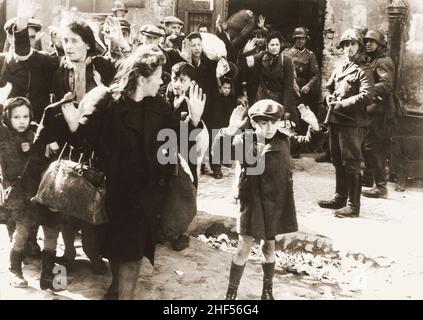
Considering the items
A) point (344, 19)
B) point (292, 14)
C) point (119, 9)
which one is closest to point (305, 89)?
point (344, 19)

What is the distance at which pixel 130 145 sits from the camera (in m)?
3.32

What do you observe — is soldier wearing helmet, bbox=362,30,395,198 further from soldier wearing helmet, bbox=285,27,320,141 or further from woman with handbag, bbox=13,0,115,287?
woman with handbag, bbox=13,0,115,287

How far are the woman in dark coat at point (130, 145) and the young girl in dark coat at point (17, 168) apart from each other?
0.83 m

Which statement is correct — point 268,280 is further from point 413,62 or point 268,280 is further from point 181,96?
point 413,62

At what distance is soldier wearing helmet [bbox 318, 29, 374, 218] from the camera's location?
5535 mm

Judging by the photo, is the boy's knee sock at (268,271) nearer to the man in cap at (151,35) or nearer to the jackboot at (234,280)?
the jackboot at (234,280)

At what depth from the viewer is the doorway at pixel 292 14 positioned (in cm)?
913

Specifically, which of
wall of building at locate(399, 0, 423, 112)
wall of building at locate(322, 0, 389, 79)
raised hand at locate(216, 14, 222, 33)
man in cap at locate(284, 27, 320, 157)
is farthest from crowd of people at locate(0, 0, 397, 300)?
wall of building at locate(322, 0, 389, 79)

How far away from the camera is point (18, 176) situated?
13.0 feet

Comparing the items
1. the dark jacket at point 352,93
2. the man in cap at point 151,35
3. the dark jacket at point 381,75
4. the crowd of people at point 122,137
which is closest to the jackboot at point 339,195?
the crowd of people at point 122,137

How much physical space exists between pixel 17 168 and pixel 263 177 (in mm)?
1756
